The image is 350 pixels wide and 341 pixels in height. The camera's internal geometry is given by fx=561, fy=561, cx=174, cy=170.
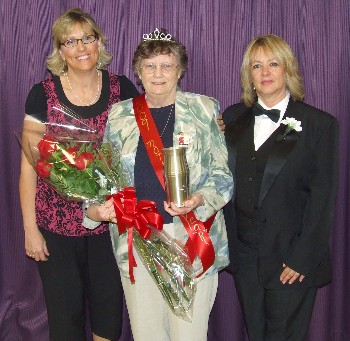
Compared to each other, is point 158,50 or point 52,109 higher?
point 158,50

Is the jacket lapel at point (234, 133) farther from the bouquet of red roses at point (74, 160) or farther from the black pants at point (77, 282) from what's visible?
the black pants at point (77, 282)

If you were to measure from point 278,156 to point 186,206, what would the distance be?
1.44 feet

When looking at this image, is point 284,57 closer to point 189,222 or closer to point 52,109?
point 189,222

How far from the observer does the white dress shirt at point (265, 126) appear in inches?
83.6

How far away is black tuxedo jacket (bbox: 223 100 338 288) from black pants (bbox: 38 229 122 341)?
0.66m

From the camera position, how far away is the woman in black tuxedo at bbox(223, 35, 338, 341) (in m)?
2.04

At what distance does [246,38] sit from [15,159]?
4.24ft

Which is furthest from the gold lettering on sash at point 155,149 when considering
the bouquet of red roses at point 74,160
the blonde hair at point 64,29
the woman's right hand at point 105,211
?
the blonde hair at point 64,29

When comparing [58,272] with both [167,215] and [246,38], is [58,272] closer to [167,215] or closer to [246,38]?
[167,215]

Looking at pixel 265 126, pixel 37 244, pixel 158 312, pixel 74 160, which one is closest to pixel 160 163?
pixel 74 160

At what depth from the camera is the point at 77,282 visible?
2.36 meters

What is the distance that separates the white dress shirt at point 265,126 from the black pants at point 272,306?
1.46ft

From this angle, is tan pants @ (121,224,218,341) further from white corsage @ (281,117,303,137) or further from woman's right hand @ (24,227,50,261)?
white corsage @ (281,117,303,137)

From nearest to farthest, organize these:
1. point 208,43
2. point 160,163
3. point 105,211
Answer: point 105,211 < point 160,163 < point 208,43
